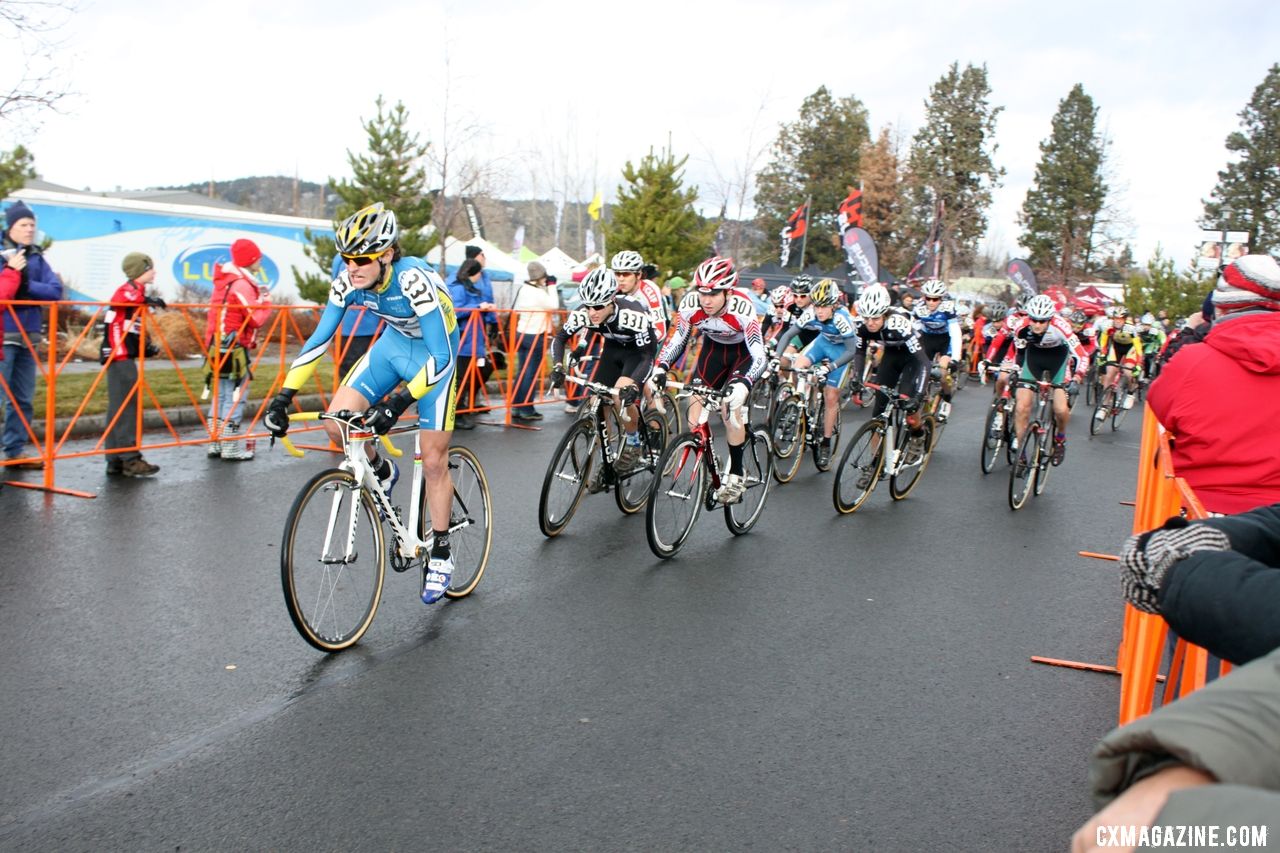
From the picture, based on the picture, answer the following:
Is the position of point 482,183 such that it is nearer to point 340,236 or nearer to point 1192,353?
point 340,236

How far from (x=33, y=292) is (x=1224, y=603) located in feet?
28.1

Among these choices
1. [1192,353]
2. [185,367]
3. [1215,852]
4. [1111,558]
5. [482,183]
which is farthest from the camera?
[482,183]

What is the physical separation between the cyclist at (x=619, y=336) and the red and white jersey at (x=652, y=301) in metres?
0.09

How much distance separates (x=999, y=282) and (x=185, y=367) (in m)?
83.1

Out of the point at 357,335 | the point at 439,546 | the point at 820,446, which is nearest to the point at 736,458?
the point at 439,546

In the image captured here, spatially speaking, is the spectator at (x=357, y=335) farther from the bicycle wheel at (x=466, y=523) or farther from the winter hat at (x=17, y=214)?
the bicycle wheel at (x=466, y=523)

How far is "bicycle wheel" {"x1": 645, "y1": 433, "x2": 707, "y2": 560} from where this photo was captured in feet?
22.5

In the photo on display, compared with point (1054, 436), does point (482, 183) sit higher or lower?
higher

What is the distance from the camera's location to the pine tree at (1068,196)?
69.7 meters

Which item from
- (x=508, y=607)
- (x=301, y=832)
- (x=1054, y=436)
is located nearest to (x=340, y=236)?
(x=508, y=607)

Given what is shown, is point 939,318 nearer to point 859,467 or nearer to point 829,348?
point 829,348

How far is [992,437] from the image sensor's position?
11.4m

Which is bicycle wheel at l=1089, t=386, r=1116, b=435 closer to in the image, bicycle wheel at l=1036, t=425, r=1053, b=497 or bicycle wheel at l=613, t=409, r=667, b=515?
bicycle wheel at l=1036, t=425, r=1053, b=497

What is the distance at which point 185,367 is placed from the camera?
14.7 metres
